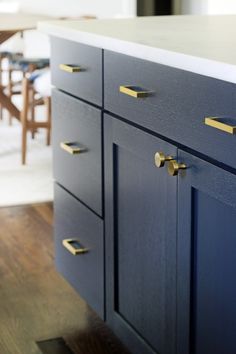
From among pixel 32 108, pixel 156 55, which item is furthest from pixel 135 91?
pixel 32 108

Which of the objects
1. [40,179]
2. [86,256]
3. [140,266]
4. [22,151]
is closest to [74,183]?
[86,256]

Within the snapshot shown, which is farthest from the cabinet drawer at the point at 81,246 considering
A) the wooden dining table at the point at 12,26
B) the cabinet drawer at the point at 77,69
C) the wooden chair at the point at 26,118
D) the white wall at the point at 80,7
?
the white wall at the point at 80,7

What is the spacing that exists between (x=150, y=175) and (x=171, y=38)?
12.8 inches

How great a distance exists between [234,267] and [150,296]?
1.36 ft

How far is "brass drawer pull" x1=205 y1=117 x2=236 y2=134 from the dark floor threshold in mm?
1039

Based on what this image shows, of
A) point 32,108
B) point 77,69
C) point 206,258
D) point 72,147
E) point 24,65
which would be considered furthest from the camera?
point 24,65

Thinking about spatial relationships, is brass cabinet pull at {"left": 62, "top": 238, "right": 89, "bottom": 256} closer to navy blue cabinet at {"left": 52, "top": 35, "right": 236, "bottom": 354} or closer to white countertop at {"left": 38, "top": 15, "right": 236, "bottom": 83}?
navy blue cabinet at {"left": 52, "top": 35, "right": 236, "bottom": 354}

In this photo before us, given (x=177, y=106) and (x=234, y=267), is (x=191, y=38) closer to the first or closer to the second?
(x=177, y=106)

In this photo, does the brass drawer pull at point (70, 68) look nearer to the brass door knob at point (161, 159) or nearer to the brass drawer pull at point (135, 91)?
the brass drawer pull at point (135, 91)

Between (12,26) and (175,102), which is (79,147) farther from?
(12,26)

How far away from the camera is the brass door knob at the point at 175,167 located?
147 centimetres

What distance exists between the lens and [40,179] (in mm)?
3922

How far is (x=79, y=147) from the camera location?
2072 mm

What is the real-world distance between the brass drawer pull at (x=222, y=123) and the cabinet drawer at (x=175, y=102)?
0.03 feet
